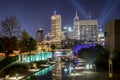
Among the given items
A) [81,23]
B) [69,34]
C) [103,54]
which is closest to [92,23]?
[81,23]

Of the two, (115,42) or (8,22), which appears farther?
(8,22)

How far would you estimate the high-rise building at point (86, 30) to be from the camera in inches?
6629

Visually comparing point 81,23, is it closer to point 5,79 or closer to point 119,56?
point 119,56

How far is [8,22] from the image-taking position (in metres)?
52.7

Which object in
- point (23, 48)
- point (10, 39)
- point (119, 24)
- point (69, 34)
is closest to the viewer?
point (119, 24)

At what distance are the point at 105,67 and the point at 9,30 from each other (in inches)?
758

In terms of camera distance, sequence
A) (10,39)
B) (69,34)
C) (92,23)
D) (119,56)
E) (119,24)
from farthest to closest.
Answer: (69,34)
(92,23)
(10,39)
(119,24)
(119,56)

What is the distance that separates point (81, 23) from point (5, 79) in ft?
512

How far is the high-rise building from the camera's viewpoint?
168375 millimetres

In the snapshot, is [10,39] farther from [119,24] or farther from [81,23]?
[81,23]

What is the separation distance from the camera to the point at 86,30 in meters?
176

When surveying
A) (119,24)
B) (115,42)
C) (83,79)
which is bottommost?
(83,79)

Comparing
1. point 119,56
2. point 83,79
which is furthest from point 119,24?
point 83,79

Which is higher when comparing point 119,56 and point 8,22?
point 8,22
